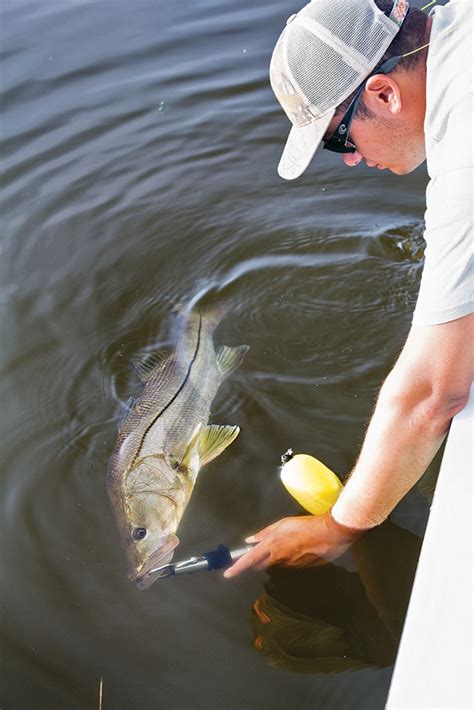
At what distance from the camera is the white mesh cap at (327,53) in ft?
8.91

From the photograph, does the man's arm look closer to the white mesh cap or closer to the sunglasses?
the sunglasses

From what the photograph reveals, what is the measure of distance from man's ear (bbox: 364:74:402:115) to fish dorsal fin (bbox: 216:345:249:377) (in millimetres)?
1824

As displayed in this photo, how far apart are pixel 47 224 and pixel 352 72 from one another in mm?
3634

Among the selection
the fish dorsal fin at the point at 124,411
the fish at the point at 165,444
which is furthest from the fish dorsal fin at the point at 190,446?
the fish dorsal fin at the point at 124,411

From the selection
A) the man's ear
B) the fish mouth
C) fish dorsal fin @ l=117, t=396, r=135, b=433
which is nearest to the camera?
the man's ear

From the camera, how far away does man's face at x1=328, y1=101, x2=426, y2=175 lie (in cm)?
275

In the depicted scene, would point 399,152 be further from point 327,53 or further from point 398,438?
point 398,438

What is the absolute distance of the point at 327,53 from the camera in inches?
109

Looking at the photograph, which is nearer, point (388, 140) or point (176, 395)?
point (388, 140)

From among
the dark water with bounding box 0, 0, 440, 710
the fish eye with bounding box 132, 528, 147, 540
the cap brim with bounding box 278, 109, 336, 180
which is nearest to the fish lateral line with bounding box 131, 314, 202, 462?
the dark water with bounding box 0, 0, 440, 710

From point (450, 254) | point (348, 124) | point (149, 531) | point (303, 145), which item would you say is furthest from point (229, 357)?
point (450, 254)

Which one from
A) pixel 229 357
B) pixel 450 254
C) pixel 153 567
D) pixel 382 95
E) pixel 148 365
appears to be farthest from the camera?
pixel 229 357

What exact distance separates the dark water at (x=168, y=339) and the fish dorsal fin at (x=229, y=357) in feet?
0.19

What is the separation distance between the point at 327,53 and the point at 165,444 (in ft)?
6.16
